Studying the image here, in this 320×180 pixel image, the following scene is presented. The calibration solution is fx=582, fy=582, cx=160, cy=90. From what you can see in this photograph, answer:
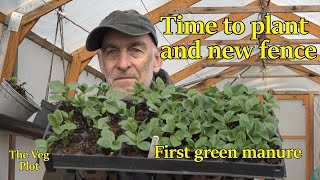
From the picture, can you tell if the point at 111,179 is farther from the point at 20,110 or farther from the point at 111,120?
the point at 20,110

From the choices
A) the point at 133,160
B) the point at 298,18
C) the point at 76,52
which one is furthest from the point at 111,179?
the point at 298,18

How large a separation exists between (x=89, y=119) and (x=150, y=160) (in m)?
0.20

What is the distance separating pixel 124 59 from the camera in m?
1.56

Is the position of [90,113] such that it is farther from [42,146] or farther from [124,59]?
[124,59]

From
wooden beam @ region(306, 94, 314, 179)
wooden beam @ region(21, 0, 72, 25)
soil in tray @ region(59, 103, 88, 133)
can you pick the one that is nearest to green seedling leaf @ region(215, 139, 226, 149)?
soil in tray @ region(59, 103, 88, 133)

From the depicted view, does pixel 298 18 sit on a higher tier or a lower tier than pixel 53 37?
higher

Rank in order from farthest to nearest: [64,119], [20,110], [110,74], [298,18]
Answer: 1. [298,18]
2. [20,110]
3. [110,74]
4. [64,119]

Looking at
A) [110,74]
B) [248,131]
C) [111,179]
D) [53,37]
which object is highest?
[53,37]

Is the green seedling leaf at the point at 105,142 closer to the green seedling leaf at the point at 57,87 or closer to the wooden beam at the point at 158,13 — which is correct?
the green seedling leaf at the point at 57,87

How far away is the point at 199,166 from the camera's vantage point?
4.13 ft

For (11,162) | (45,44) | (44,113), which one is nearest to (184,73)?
(45,44)

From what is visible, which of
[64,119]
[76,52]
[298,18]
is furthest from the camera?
[298,18]

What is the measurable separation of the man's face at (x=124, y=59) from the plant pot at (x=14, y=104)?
170cm

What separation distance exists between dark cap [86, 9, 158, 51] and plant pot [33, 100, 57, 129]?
1.26 m
